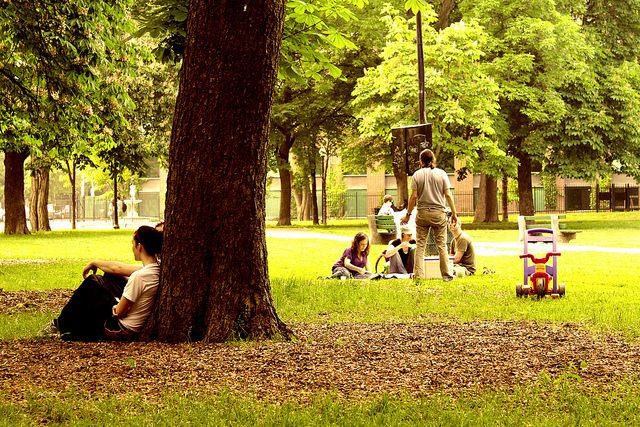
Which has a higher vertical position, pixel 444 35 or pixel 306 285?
pixel 444 35

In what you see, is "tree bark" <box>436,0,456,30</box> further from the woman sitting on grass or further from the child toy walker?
the child toy walker

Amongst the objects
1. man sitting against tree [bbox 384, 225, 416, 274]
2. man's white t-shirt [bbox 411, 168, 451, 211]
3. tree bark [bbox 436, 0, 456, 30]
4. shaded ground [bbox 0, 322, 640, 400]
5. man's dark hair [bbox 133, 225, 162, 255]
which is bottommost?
shaded ground [bbox 0, 322, 640, 400]

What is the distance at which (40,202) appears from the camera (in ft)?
157

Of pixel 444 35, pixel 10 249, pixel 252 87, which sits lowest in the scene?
pixel 10 249

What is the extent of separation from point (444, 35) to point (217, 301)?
27.3 meters

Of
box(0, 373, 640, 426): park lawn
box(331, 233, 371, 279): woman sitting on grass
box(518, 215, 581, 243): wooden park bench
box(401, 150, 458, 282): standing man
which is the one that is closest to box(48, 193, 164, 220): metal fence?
box(518, 215, 581, 243): wooden park bench

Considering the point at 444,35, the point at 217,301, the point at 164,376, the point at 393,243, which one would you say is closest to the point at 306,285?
the point at 393,243

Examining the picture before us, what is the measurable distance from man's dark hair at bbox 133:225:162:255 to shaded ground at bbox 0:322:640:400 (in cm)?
103

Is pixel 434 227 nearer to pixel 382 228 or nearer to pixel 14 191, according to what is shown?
pixel 382 228

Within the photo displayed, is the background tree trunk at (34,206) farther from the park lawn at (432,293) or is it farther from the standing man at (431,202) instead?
the standing man at (431,202)

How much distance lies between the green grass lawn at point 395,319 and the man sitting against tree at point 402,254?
4.18 feet

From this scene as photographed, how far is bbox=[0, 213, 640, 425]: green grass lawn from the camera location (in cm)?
557

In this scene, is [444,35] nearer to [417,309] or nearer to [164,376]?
[417,309]

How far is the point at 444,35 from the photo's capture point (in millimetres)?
34062
